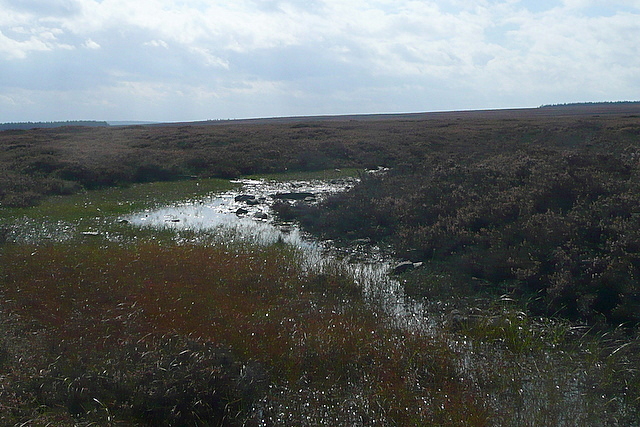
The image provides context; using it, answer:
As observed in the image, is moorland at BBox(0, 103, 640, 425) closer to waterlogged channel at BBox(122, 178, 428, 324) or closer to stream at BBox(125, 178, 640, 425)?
stream at BBox(125, 178, 640, 425)

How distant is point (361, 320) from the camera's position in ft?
26.6

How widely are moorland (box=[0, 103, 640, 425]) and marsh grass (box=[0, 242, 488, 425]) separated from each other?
0.03m

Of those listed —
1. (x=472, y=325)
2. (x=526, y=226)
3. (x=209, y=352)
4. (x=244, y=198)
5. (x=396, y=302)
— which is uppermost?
(x=526, y=226)

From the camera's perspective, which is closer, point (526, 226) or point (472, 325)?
point (472, 325)

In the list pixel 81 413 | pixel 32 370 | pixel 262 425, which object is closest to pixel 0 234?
pixel 32 370

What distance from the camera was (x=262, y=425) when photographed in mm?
5227

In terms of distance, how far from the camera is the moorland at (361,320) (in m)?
5.35

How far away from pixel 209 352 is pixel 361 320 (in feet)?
9.42

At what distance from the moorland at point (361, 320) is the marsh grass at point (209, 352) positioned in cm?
3

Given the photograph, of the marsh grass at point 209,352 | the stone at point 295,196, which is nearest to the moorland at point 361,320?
the marsh grass at point 209,352

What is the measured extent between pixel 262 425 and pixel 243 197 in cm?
1561

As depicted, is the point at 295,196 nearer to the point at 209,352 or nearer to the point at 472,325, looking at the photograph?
the point at 472,325

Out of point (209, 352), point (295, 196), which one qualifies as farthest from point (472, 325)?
point (295, 196)

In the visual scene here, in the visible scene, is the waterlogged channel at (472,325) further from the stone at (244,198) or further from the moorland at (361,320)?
the stone at (244,198)
